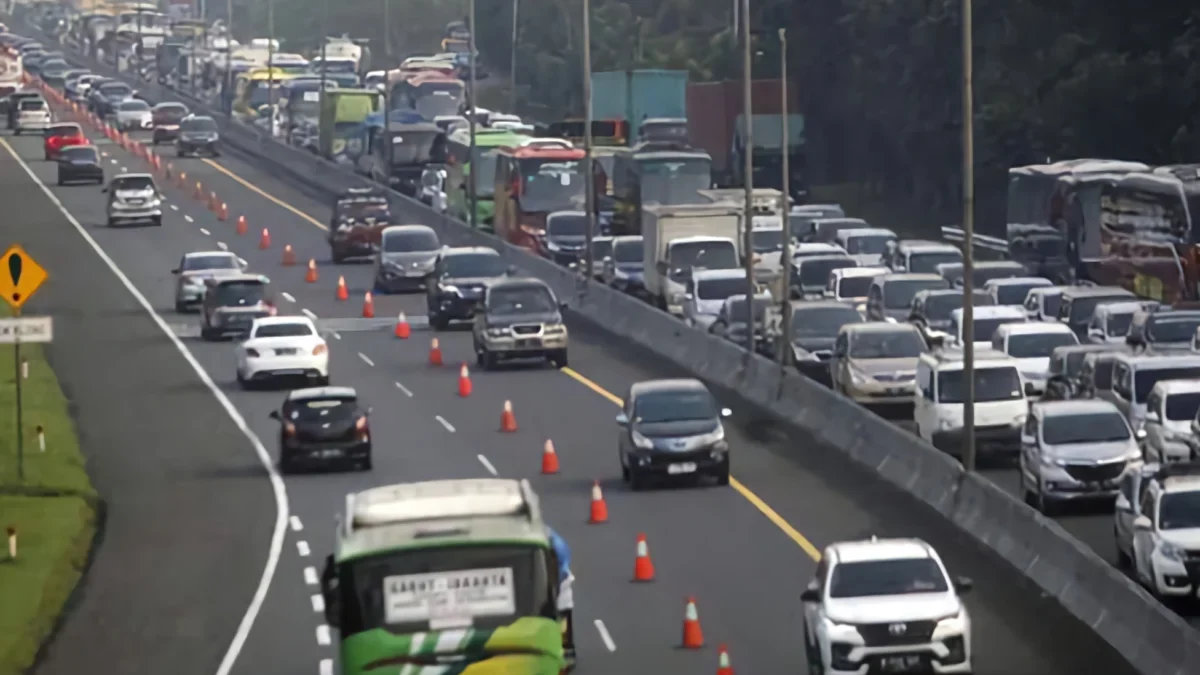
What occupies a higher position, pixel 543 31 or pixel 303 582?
pixel 543 31

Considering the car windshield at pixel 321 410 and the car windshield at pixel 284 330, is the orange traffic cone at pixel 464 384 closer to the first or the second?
the car windshield at pixel 284 330

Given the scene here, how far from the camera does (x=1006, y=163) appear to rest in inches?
3546

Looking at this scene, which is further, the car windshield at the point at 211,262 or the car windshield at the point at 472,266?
the car windshield at the point at 211,262

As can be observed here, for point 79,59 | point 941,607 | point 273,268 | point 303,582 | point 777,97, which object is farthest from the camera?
point 79,59

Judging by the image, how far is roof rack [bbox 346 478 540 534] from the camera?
63.8ft

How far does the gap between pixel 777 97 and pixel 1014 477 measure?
190 feet

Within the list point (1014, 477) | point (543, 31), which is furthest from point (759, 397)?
point (543, 31)

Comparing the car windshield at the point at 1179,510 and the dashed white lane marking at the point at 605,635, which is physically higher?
the car windshield at the point at 1179,510

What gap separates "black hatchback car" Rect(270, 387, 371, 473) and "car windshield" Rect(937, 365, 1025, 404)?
9107 mm

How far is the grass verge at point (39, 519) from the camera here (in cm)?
3022

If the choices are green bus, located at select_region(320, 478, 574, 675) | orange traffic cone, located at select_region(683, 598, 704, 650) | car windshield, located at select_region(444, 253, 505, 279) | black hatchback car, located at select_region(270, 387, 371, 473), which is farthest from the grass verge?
car windshield, located at select_region(444, 253, 505, 279)

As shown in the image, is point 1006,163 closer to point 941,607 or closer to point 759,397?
point 759,397

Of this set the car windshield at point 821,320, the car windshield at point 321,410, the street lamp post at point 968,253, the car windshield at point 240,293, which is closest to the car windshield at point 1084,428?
the street lamp post at point 968,253

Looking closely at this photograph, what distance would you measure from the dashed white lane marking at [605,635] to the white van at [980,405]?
1259 centimetres
